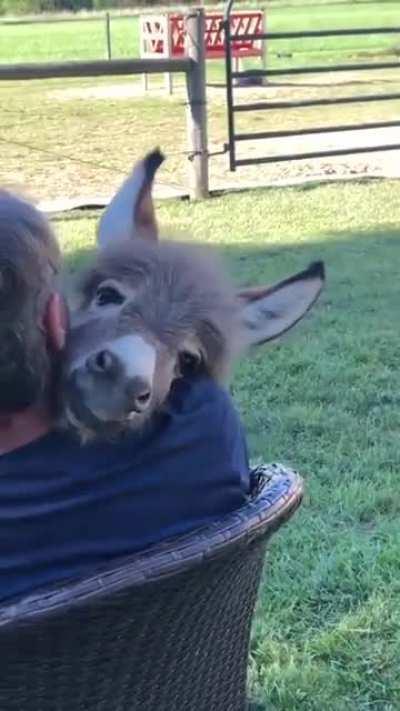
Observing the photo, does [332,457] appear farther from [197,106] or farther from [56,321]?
[197,106]

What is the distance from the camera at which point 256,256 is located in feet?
24.2

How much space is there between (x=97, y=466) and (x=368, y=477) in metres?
2.48

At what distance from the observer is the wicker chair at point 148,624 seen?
58.5 inches

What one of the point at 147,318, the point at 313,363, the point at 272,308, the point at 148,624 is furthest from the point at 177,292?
the point at 313,363

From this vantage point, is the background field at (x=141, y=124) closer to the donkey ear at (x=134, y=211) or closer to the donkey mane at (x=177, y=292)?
the donkey ear at (x=134, y=211)

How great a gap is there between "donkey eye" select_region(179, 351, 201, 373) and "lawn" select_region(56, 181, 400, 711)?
250 mm

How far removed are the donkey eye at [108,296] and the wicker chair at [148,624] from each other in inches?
11.3

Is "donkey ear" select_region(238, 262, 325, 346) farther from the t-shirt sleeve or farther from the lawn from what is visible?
the lawn

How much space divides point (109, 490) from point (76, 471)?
4cm

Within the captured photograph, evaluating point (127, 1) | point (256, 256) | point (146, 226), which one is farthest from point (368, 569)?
point (127, 1)

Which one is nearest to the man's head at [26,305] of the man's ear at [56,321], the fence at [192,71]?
the man's ear at [56,321]

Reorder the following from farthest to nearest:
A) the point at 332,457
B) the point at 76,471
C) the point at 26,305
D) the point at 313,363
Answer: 1. the point at 313,363
2. the point at 332,457
3. the point at 76,471
4. the point at 26,305

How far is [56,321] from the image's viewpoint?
144cm

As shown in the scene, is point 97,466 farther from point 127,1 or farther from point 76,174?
point 127,1
